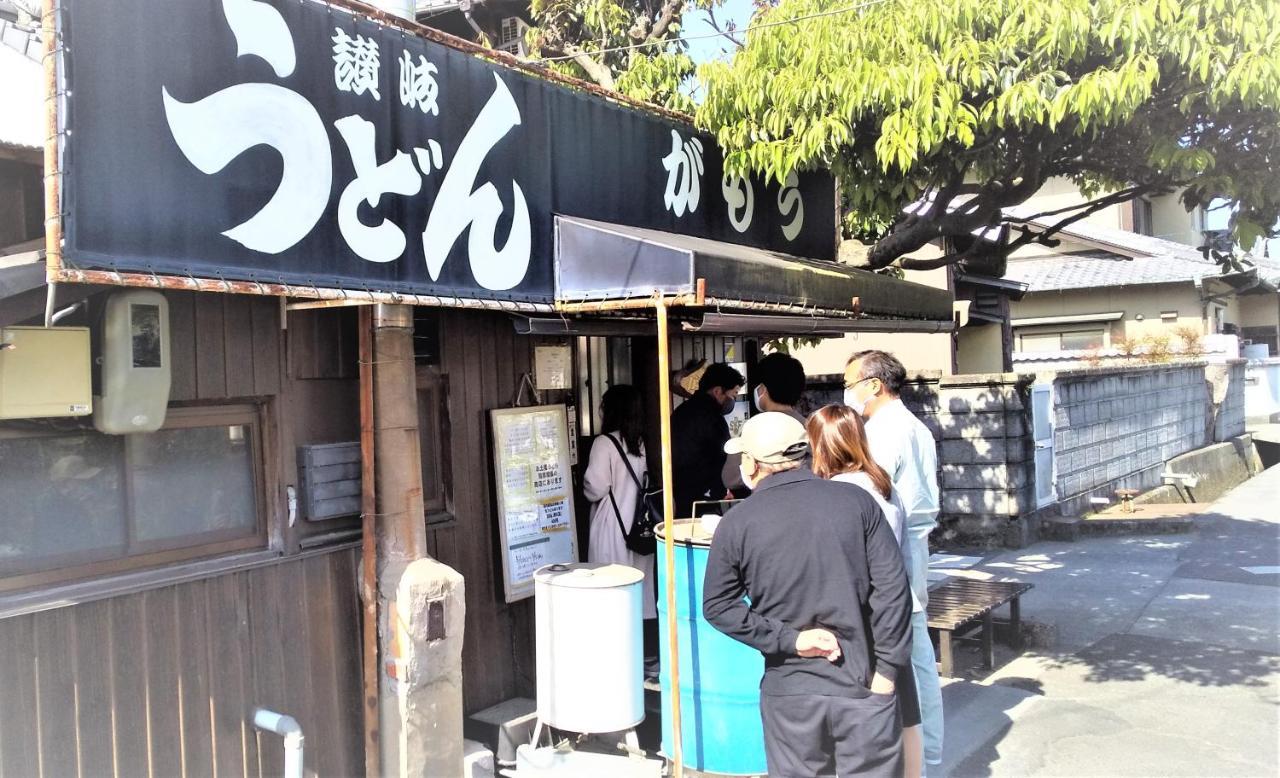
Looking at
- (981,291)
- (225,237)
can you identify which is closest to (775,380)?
(225,237)

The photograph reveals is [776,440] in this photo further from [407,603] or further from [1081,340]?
[1081,340]

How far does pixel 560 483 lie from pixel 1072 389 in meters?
9.42

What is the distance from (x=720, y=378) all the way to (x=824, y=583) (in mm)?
3048

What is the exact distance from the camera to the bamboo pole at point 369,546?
4.62m

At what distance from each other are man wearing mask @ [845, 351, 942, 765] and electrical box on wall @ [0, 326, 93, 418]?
3544 mm

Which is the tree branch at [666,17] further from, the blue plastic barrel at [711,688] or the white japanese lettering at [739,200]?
the blue plastic barrel at [711,688]

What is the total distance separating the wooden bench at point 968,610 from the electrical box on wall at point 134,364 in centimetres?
485

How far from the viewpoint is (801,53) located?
6750 millimetres

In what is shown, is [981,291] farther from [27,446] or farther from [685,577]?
[27,446]

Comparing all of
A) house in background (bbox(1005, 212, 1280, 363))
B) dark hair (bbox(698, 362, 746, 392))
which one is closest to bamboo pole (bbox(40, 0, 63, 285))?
dark hair (bbox(698, 362, 746, 392))

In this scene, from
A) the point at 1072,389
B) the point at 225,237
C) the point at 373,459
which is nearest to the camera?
the point at 225,237

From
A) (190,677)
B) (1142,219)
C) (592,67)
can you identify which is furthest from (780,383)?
(1142,219)

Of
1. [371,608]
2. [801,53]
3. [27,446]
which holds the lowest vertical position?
[371,608]

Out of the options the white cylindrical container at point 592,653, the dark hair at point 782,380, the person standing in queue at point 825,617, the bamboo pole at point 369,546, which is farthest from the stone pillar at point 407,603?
the dark hair at point 782,380
